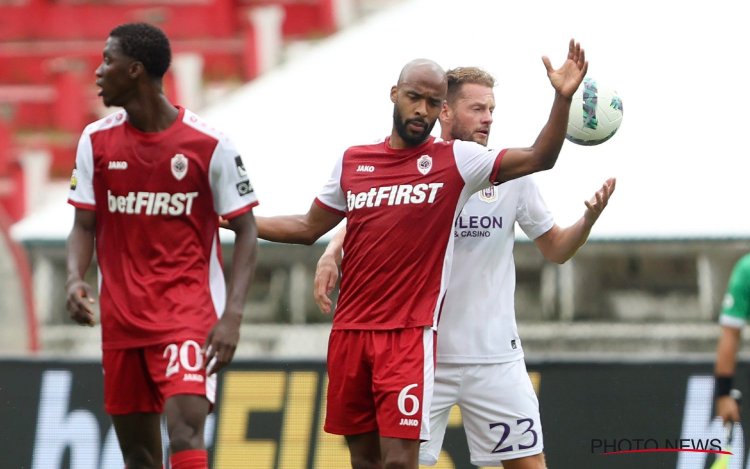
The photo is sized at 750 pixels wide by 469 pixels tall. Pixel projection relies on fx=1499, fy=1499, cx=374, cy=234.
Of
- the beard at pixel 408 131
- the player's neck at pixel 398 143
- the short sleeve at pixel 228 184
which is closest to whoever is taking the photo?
the short sleeve at pixel 228 184

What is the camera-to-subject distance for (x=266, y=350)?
37.7 ft

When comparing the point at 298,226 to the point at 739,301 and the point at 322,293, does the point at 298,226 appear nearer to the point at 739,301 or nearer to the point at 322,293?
the point at 322,293

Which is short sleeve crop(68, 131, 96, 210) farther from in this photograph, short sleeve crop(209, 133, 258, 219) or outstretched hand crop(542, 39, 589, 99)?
outstretched hand crop(542, 39, 589, 99)

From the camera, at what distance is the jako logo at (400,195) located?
20.8ft

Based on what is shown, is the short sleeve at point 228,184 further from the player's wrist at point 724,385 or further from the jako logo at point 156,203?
the player's wrist at point 724,385

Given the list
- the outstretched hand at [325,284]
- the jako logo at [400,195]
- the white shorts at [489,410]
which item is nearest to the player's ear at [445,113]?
the jako logo at [400,195]

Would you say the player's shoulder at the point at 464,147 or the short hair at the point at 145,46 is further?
the player's shoulder at the point at 464,147

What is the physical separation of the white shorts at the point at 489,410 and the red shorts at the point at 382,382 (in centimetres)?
36

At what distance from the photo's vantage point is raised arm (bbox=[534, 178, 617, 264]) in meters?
6.38

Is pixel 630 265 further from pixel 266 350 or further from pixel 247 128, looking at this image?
pixel 247 128

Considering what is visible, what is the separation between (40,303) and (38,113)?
18.8 ft

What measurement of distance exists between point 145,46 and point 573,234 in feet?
6.82

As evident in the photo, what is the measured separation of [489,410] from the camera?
666 cm

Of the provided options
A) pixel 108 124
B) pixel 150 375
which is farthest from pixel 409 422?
pixel 108 124
